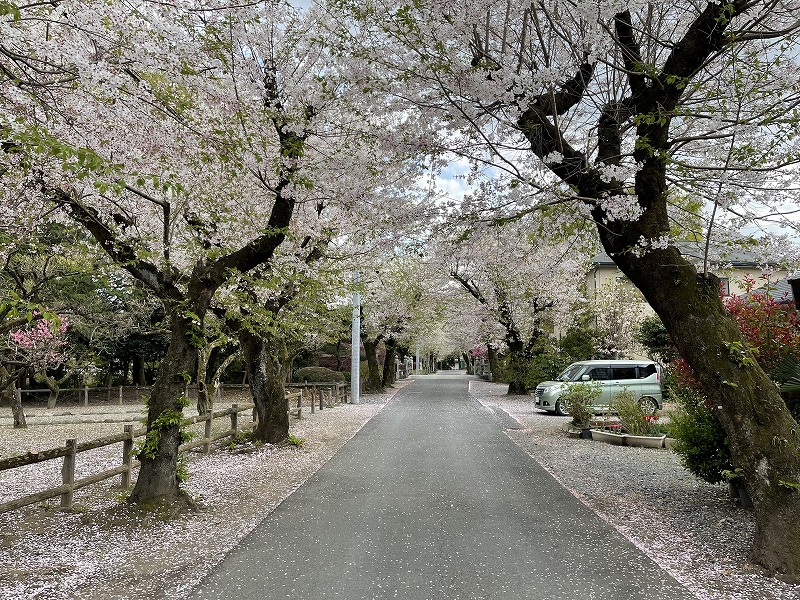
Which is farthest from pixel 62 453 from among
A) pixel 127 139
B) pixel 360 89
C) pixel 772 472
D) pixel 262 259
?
pixel 772 472

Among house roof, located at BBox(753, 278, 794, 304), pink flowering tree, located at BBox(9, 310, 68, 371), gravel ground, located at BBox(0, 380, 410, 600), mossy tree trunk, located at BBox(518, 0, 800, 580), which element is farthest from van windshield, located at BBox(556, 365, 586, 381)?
pink flowering tree, located at BBox(9, 310, 68, 371)

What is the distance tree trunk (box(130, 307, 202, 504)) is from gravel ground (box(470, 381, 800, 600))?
453 cm

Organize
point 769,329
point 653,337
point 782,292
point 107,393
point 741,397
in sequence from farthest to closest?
point 107,393 → point 653,337 → point 782,292 → point 769,329 → point 741,397

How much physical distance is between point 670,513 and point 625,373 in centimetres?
1314

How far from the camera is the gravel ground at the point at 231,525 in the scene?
4340 mm

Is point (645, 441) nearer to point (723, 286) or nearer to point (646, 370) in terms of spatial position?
point (723, 286)

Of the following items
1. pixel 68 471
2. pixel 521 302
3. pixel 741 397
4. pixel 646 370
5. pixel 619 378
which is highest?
pixel 521 302

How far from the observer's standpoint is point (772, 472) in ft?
15.4

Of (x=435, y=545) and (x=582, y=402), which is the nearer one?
(x=435, y=545)

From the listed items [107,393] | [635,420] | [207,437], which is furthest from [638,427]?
[107,393]

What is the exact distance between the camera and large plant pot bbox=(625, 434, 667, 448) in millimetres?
11578

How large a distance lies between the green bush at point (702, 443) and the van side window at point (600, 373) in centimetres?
1195

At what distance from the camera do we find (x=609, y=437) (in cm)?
1255

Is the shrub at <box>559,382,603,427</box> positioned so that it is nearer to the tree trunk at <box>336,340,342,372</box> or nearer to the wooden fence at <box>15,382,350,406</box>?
→ the wooden fence at <box>15,382,350,406</box>
